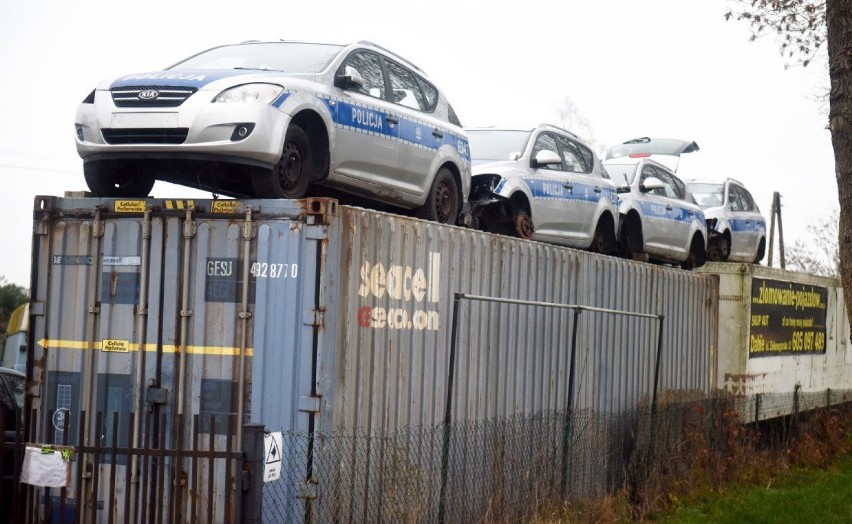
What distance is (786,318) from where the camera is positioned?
56.8ft

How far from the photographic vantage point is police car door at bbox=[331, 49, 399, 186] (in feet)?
30.6

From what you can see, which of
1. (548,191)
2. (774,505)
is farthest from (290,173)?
(774,505)

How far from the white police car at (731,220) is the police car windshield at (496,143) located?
288 inches

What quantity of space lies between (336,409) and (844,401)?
47.5ft

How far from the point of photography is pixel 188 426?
7.90 meters

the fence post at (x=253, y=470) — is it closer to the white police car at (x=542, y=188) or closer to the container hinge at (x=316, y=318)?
the container hinge at (x=316, y=318)

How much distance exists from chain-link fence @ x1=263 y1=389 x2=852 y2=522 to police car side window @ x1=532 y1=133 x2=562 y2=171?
9.45ft

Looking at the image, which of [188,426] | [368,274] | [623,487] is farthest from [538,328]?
[188,426]

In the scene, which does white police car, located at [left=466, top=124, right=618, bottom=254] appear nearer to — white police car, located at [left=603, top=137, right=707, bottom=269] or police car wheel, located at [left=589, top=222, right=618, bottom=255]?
police car wheel, located at [left=589, top=222, right=618, bottom=255]

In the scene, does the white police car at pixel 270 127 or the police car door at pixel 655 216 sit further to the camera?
the police car door at pixel 655 216

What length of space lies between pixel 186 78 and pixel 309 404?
8.41ft

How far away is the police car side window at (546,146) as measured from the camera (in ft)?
44.5

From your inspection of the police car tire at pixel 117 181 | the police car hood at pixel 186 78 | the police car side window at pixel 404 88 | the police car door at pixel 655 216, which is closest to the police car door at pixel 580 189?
the police car door at pixel 655 216

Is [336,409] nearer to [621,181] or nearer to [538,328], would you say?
[538,328]
